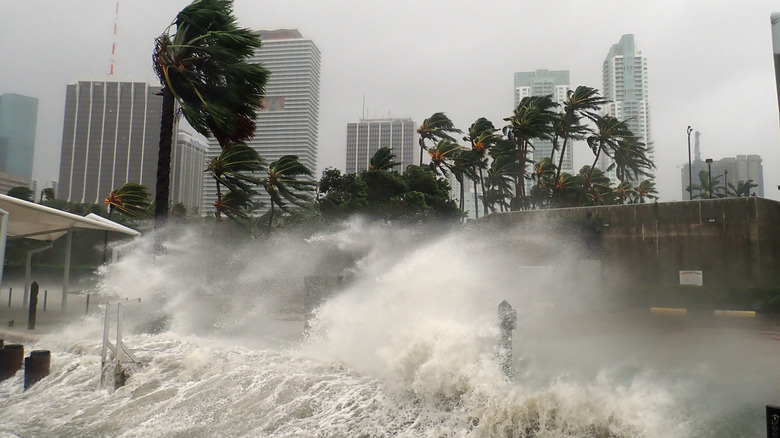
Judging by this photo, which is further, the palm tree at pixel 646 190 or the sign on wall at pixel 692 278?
the palm tree at pixel 646 190

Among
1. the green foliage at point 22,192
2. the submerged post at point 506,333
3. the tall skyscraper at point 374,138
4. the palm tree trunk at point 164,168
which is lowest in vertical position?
the submerged post at point 506,333

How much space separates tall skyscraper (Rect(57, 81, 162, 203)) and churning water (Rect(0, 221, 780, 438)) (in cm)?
4818

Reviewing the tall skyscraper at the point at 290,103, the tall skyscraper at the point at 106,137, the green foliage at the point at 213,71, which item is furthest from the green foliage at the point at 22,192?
the tall skyscraper at the point at 290,103

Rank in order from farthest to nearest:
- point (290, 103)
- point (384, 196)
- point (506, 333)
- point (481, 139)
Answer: point (290, 103), point (481, 139), point (384, 196), point (506, 333)

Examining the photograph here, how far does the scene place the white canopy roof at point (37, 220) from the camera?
11.2 m

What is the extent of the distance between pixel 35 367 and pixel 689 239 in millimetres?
23496

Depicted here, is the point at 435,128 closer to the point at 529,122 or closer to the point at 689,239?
the point at 529,122

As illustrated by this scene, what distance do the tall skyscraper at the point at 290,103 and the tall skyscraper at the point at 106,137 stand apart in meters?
37.9

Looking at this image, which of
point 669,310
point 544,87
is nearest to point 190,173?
point 544,87

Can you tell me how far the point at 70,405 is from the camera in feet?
24.0

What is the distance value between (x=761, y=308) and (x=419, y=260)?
52.3 feet

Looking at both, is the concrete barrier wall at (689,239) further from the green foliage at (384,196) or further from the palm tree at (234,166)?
the palm tree at (234,166)

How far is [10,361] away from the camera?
891 centimetres

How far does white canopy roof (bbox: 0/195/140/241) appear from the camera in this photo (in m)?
11.2
